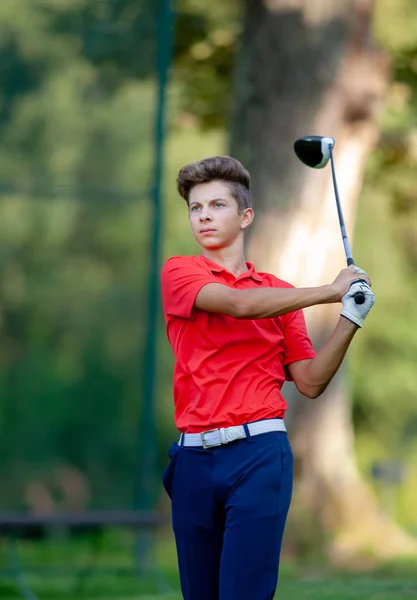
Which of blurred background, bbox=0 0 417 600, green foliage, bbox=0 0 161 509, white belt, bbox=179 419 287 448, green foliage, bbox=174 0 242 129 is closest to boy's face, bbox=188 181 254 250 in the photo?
white belt, bbox=179 419 287 448

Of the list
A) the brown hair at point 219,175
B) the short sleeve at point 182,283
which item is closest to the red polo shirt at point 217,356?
the short sleeve at point 182,283

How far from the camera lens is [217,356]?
3398 millimetres

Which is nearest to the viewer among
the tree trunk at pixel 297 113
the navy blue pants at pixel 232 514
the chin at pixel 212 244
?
the navy blue pants at pixel 232 514

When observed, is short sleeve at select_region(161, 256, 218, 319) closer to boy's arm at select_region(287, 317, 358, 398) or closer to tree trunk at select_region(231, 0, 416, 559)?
boy's arm at select_region(287, 317, 358, 398)

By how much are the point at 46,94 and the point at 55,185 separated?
607mm

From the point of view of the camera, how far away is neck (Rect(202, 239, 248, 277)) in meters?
3.57

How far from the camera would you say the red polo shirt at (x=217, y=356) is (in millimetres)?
3359

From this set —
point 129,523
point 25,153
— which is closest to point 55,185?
point 25,153

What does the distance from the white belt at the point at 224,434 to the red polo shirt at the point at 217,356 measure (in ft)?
0.06

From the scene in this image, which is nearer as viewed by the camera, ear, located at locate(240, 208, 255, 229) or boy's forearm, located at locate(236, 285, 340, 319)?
boy's forearm, located at locate(236, 285, 340, 319)

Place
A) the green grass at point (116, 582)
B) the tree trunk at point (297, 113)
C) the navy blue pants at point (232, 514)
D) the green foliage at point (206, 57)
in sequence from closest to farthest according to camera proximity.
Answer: the navy blue pants at point (232, 514) < the green grass at point (116, 582) < the tree trunk at point (297, 113) < the green foliage at point (206, 57)

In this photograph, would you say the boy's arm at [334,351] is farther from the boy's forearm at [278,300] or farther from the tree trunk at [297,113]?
the tree trunk at [297,113]

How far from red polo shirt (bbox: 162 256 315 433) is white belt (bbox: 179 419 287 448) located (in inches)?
0.7

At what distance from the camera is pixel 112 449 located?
7.73 m
